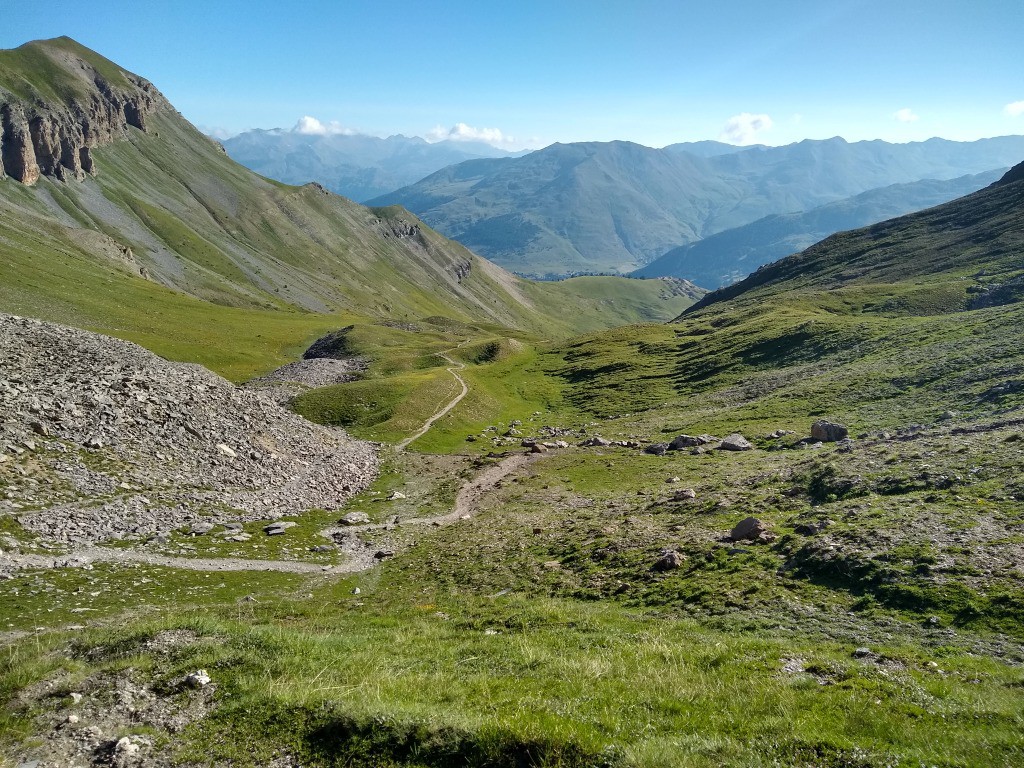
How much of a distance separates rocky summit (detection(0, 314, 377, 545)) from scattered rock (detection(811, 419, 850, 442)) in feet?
138

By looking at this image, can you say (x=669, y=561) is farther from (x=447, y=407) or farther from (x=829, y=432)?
(x=447, y=407)

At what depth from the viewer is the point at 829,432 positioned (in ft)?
164

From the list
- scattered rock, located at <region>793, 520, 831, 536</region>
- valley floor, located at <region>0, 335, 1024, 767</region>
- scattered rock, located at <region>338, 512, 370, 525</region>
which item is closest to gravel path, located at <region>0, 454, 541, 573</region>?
valley floor, located at <region>0, 335, 1024, 767</region>

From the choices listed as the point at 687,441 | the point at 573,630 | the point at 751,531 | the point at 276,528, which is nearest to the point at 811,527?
the point at 751,531

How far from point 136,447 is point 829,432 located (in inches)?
2191

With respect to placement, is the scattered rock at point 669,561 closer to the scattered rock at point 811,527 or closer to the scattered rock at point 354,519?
the scattered rock at point 811,527

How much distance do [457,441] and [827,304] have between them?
104 meters

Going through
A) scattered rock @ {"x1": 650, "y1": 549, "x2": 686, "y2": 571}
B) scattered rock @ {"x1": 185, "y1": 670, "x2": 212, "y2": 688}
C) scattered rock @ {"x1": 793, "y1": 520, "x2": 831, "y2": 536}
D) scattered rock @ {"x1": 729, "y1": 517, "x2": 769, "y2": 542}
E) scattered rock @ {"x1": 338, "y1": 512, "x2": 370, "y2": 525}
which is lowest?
scattered rock @ {"x1": 338, "y1": 512, "x2": 370, "y2": 525}

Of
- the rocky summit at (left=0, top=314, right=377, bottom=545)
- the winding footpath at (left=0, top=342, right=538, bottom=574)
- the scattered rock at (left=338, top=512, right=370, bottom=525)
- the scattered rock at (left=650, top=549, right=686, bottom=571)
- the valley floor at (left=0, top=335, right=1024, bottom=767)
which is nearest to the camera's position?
the valley floor at (left=0, top=335, right=1024, bottom=767)

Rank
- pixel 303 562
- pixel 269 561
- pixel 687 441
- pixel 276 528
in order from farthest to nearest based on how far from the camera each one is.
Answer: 1. pixel 687 441
2. pixel 276 528
3. pixel 303 562
4. pixel 269 561

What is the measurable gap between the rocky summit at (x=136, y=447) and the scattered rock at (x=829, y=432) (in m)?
42.0

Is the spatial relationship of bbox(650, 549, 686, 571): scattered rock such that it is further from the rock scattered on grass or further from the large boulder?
the large boulder

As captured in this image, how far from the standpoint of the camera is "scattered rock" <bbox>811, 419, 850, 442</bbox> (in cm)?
4972

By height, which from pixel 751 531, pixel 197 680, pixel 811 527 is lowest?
pixel 751 531
